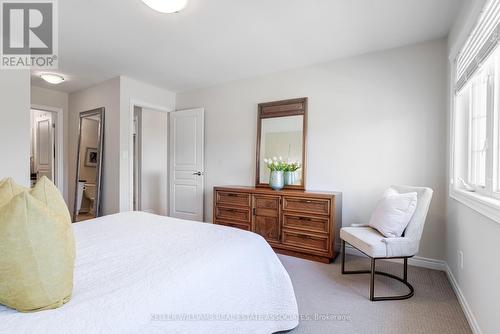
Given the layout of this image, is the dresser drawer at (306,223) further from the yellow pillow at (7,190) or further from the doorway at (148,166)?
the doorway at (148,166)

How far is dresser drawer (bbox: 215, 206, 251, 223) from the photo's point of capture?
10.6ft

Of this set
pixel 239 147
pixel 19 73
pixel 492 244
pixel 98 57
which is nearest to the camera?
pixel 492 244

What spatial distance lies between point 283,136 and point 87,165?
3502mm

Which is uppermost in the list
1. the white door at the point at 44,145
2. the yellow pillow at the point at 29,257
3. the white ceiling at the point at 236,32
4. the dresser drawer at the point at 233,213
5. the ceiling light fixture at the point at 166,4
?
the white ceiling at the point at 236,32

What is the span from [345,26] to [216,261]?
7.85 ft

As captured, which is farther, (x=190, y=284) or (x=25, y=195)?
(x=190, y=284)

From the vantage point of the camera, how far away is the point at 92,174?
4.28m

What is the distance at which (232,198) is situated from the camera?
3.33m

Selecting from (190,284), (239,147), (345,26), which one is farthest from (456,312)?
(239,147)

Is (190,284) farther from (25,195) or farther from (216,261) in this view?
(25,195)

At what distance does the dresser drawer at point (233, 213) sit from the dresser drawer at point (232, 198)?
0.23ft

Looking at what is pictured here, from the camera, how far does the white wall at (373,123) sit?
255 cm

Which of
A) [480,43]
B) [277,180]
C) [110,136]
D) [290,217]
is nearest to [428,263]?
[290,217]

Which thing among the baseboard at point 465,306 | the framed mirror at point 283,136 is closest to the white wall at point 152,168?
the framed mirror at point 283,136
